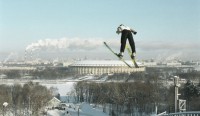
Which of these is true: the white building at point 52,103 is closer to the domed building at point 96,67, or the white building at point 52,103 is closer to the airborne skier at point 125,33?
the airborne skier at point 125,33

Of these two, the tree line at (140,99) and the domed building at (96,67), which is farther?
the domed building at (96,67)

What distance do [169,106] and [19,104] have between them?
546 inches

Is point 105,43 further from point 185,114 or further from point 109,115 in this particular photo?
point 109,115

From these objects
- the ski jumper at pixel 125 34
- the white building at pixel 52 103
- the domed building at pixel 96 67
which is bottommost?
the white building at pixel 52 103

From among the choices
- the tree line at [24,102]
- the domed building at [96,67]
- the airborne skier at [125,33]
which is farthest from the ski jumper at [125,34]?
the domed building at [96,67]

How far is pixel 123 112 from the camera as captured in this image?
141 ft

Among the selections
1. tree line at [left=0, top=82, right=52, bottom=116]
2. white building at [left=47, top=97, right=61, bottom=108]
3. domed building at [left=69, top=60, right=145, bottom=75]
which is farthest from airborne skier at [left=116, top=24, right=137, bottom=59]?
domed building at [left=69, top=60, right=145, bottom=75]

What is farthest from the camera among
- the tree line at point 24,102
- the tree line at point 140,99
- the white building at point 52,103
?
the white building at point 52,103

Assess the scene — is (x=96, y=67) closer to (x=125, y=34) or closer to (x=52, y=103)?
(x=52, y=103)

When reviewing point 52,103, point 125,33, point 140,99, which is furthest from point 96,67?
point 125,33

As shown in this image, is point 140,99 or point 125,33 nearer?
point 125,33

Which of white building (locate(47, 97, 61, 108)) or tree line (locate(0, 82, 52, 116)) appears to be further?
white building (locate(47, 97, 61, 108))

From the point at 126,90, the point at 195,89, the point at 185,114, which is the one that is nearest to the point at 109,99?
the point at 126,90

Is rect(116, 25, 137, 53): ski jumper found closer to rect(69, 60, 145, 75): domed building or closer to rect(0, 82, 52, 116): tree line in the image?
rect(0, 82, 52, 116): tree line
